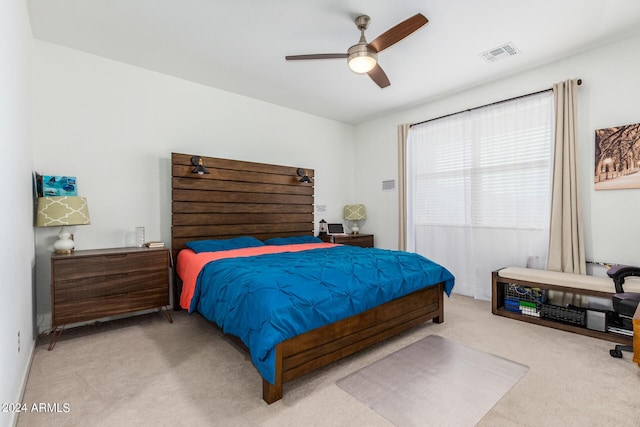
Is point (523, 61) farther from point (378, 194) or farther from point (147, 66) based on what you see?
point (147, 66)

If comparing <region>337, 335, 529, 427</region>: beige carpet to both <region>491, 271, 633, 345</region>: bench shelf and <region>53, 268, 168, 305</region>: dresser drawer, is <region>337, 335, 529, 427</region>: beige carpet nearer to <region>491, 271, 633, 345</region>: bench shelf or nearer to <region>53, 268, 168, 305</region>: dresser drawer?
<region>491, 271, 633, 345</region>: bench shelf

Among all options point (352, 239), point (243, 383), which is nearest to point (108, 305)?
point (243, 383)

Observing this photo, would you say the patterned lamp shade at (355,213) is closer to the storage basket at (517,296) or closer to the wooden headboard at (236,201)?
the wooden headboard at (236,201)

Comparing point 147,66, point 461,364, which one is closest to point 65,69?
point 147,66

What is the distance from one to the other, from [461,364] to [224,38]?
3.60m

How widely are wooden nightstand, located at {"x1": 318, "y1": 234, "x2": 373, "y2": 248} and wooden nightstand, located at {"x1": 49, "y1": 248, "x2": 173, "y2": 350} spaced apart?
2551 mm

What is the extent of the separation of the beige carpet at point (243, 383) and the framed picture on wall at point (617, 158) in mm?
1599

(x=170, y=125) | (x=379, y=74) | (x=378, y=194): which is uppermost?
(x=379, y=74)

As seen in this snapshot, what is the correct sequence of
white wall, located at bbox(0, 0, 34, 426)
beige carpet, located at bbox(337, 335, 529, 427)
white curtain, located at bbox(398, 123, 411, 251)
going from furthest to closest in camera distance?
white curtain, located at bbox(398, 123, 411, 251)
beige carpet, located at bbox(337, 335, 529, 427)
white wall, located at bbox(0, 0, 34, 426)

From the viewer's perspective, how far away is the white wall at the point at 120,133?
302cm

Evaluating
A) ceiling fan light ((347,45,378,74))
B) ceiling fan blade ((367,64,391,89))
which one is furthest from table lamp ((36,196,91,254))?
ceiling fan blade ((367,64,391,89))

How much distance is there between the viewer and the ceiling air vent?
3.12m

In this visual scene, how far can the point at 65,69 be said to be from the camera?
3.10m

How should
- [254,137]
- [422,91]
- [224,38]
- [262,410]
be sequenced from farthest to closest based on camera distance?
1. [254,137]
2. [422,91]
3. [224,38]
4. [262,410]
